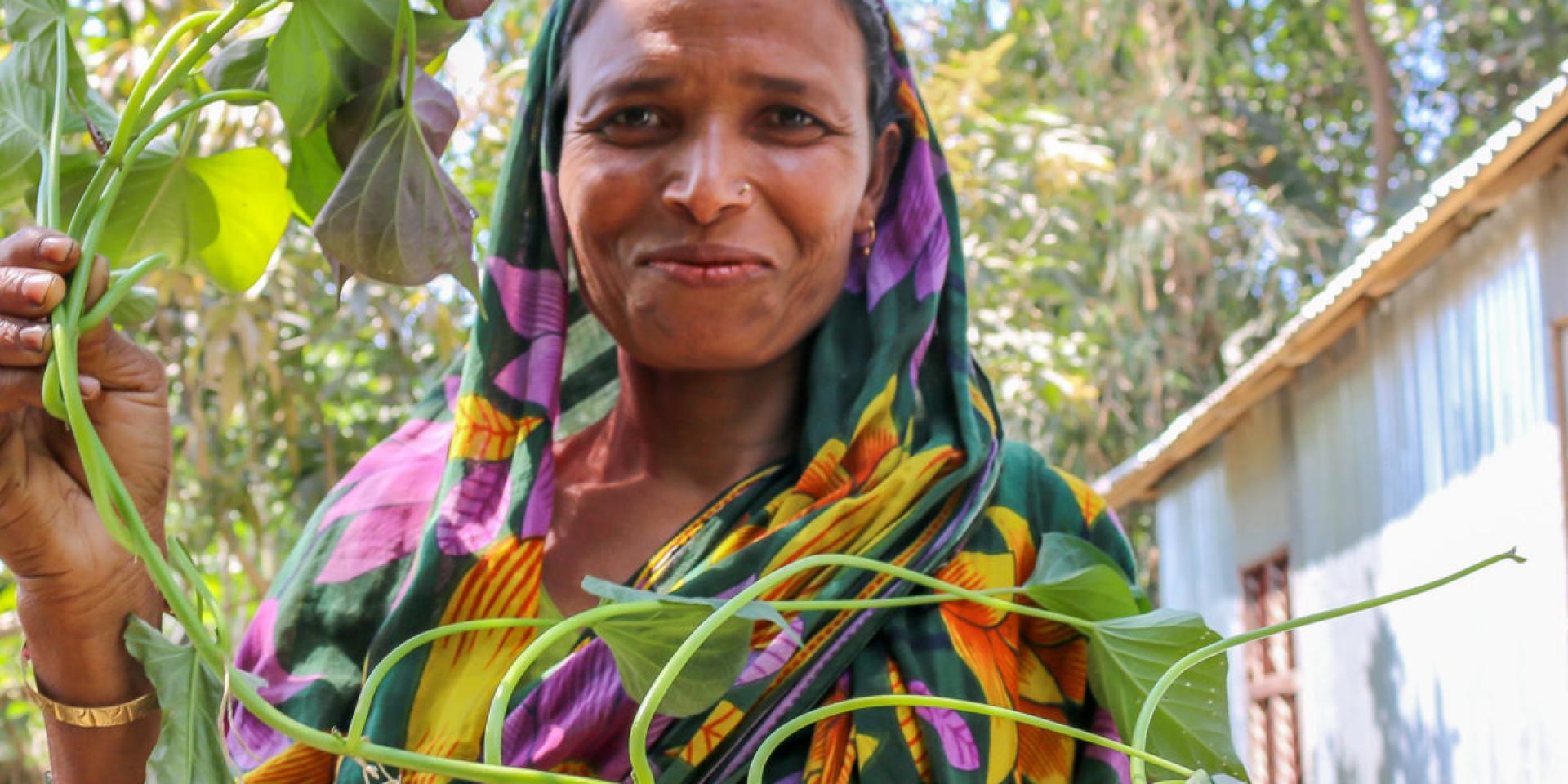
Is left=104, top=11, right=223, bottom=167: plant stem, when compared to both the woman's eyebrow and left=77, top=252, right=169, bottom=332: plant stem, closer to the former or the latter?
left=77, top=252, right=169, bottom=332: plant stem

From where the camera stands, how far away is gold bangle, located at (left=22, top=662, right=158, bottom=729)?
1.10 meters

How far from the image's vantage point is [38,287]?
83 cm

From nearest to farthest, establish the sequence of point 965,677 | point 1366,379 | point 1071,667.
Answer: point 965,677
point 1071,667
point 1366,379

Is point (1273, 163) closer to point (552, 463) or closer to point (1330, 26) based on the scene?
point (1330, 26)

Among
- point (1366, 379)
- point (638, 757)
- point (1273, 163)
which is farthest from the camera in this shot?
point (1273, 163)

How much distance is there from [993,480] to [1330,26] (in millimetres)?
14488

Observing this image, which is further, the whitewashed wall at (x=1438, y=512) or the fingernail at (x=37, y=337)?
the whitewashed wall at (x=1438, y=512)

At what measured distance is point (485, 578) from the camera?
1.57 m

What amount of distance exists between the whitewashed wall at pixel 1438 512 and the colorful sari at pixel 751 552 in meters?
3.31

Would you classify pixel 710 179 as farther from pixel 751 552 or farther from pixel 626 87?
pixel 751 552

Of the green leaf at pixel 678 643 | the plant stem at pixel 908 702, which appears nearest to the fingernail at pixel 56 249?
the green leaf at pixel 678 643

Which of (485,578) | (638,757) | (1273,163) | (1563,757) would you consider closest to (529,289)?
(485,578)

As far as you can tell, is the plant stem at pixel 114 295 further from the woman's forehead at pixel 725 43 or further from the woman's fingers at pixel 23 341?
the woman's forehead at pixel 725 43

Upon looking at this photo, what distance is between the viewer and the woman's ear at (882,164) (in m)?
1.77
